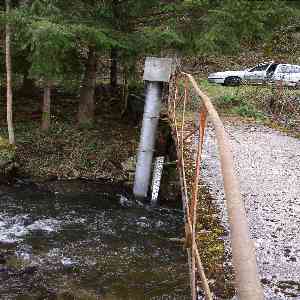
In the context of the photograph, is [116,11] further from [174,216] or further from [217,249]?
[217,249]

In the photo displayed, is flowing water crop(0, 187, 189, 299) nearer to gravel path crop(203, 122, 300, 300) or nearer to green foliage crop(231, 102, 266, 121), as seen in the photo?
gravel path crop(203, 122, 300, 300)

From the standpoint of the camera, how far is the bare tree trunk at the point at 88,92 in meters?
15.4

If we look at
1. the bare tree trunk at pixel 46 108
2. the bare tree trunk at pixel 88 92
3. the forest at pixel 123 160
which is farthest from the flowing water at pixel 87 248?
the bare tree trunk at pixel 88 92

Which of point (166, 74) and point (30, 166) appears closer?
point (166, 74)

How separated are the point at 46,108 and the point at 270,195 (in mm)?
10161

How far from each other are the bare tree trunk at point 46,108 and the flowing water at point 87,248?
3.92 meters

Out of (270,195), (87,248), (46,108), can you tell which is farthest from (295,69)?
(270,195)

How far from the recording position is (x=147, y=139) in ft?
38.6

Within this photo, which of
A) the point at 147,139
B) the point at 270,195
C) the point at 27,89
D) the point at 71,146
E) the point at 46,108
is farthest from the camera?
the point at 27,89

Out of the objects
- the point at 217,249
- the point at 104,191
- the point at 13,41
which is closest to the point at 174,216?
the point at 104,191

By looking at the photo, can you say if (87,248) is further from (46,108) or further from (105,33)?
(46,108)

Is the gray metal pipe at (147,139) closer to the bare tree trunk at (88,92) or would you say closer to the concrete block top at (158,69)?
the concrete block top at (158,69)

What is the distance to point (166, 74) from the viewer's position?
11203 millimetres

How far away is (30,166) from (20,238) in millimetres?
5049
